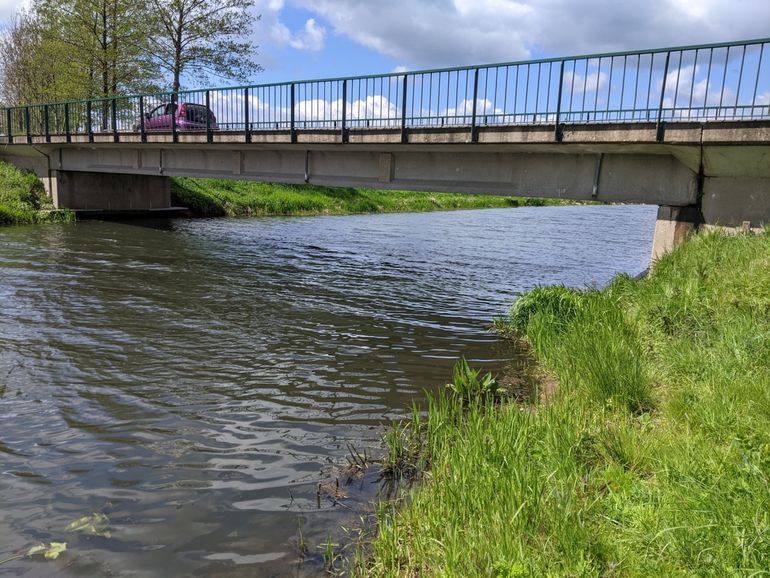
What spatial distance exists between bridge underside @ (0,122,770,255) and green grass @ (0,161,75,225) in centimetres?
593

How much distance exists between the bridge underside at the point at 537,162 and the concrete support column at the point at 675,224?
0.02m

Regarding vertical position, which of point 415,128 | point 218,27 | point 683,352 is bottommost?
point 683,352

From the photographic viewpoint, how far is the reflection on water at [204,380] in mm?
4625

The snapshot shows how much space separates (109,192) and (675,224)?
28014mm

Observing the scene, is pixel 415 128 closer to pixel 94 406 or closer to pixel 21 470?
pixel 94 406

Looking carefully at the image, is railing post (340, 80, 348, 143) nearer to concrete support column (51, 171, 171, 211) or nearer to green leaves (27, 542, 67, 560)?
green leaves (27, 542, 67, 560)

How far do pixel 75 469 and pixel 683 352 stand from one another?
6062 mm

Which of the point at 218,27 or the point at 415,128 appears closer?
the point at 415,128

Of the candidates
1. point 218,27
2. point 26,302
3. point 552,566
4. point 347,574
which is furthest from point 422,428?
point 218,27

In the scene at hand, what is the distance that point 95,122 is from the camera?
28.4 m

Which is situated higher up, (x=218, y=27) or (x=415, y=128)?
(x=218, y=27)

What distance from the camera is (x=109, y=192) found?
31.6 metres

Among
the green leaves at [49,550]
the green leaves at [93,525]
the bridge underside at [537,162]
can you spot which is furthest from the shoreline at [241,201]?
the green leaves at [49,550]

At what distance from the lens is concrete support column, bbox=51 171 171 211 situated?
30.1 metres
